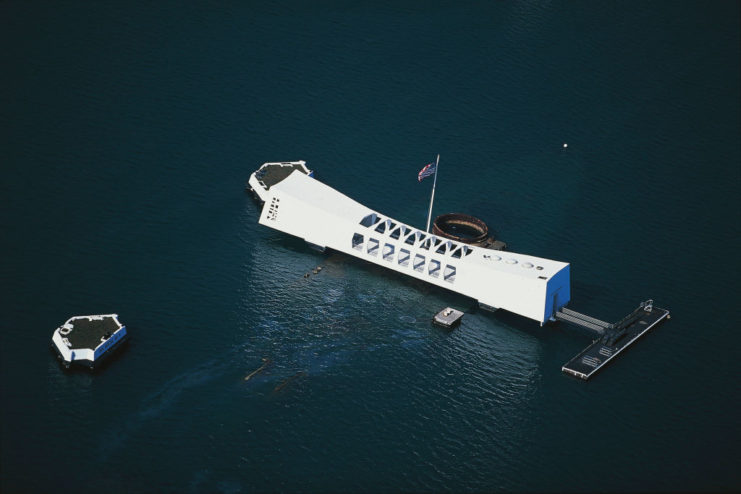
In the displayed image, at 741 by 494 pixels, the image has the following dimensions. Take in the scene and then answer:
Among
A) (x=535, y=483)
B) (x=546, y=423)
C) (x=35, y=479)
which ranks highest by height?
(x=546, y=423)

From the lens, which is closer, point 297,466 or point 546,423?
point 297,466

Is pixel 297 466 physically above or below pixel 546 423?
below

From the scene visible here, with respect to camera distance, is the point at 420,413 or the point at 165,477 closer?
the point at 165,477

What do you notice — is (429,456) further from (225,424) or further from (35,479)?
(35,479)

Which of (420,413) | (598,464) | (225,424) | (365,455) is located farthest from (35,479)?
(598,464)

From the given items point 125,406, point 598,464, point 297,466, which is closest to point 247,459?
point 297,466

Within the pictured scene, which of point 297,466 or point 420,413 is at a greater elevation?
point 420,413

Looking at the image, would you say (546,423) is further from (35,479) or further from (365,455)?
(35,479)

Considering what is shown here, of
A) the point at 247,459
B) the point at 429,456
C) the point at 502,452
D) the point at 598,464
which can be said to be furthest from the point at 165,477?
the point at 598,464

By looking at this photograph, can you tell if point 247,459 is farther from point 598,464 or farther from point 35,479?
point 598,464
